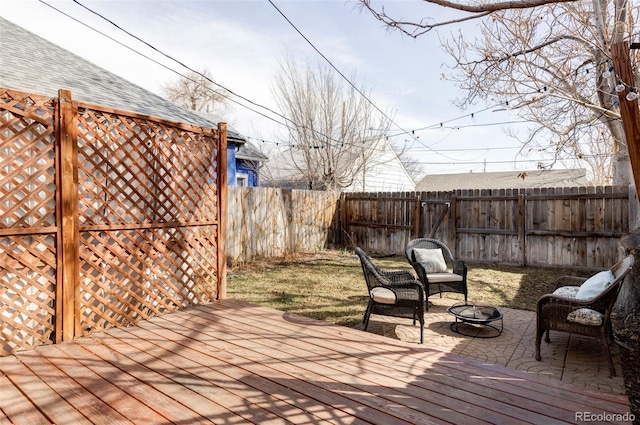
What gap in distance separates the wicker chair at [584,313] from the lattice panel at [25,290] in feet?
14.3

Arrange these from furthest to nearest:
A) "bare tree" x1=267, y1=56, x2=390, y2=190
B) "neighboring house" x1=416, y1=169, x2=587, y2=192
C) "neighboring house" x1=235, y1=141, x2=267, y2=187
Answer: "neighboring house" x1=416, y1=169, x2=587, y2=192 < "bare tree" x1=267, y1=56, x2=390, y2=190 < "neighboring house" x1=235, y1=141, x2=267, y2=187

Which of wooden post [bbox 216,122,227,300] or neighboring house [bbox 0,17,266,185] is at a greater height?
neighboring house [bbox 0,17,266,185]

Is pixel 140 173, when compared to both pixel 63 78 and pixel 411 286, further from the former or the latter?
pixel 63 78

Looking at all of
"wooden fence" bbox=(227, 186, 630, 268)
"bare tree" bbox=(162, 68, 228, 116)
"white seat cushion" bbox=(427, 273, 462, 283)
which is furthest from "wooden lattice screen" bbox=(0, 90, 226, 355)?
"bare tree" bbox=(162, 68, 228, 116)

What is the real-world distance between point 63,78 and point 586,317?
834 cm

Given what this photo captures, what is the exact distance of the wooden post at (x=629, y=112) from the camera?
8.13ft

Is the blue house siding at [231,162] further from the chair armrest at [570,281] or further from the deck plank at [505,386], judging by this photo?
the chair armrest at [570,281]

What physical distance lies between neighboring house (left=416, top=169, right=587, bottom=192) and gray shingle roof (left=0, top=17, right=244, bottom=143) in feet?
53.3

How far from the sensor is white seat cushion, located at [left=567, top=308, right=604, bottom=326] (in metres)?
2.97

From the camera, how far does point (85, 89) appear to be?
6.56 meters

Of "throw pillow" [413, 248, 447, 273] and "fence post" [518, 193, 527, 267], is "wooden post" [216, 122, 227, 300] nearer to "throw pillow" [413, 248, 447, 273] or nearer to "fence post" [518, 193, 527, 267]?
"throw pillow" [413, 248, 447, 273]

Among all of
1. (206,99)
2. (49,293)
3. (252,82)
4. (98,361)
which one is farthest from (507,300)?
(206,99)

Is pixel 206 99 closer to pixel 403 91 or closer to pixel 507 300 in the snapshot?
pixel 403 91

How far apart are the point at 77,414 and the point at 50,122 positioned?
2.45 m
